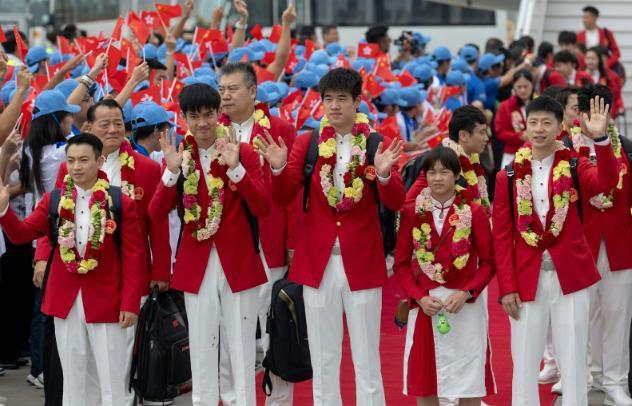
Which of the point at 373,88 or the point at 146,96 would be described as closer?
the point at 146,96

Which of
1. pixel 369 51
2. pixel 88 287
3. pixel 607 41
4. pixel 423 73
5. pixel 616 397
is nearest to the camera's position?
pixel 88 287

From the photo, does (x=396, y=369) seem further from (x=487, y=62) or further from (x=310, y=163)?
(x=487, y=62)

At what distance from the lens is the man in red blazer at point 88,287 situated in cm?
693

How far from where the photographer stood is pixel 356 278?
6.98 m

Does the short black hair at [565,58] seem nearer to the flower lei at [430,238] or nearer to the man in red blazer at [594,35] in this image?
the man in red blazer at [594,35]

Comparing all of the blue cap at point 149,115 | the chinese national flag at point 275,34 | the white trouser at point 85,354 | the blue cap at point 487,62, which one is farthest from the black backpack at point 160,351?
the blue cap at point 487,62

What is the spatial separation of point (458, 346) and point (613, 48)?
46.9 feet

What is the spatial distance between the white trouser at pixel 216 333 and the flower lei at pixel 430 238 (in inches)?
39.0

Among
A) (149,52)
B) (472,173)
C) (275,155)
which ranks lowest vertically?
(472,173)

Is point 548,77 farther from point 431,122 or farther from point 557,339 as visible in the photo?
point 557,339

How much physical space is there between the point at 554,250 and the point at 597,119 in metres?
0.77

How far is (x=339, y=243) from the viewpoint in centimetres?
703

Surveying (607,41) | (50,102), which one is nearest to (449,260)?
(50,102)

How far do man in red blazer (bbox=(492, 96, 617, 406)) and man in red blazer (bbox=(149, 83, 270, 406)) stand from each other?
55.6 inches
